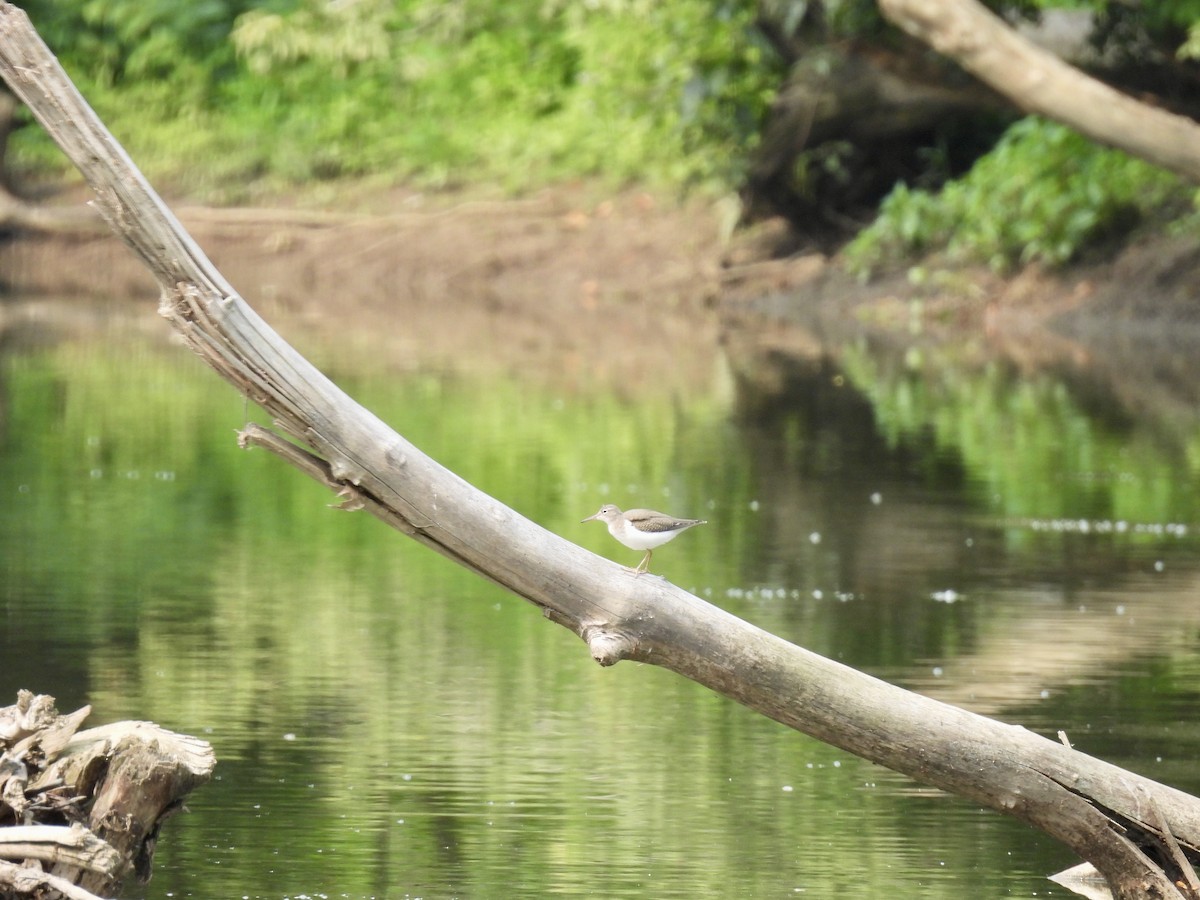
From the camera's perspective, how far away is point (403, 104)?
31.8m

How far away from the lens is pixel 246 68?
3294 cm

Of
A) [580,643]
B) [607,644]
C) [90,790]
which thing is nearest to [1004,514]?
[580,643]

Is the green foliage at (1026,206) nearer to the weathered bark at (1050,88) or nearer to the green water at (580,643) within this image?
the weathered bark at (1050,88)

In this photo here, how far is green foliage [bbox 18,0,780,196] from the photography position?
24.7 metres

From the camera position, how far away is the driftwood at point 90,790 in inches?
159

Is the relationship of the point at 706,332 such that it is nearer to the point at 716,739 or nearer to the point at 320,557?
the point at 320,557

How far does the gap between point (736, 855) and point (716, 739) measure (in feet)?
3.99

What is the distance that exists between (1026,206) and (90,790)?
18599 mm

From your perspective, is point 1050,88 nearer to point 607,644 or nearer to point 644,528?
point 644,528

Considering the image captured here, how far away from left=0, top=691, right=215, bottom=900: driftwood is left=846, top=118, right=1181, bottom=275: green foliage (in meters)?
18.1

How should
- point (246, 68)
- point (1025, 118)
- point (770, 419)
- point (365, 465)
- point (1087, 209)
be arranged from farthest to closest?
point (246, 68)
point (1025, 118)
point (1087, 209)
point (770, 419)
point (365, 465)

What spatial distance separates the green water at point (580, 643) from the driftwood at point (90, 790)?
512 millimetres

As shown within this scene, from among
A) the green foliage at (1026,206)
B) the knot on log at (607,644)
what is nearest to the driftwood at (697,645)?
the knot on log at (607,644)

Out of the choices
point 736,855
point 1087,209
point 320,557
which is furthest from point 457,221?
point 736,855
